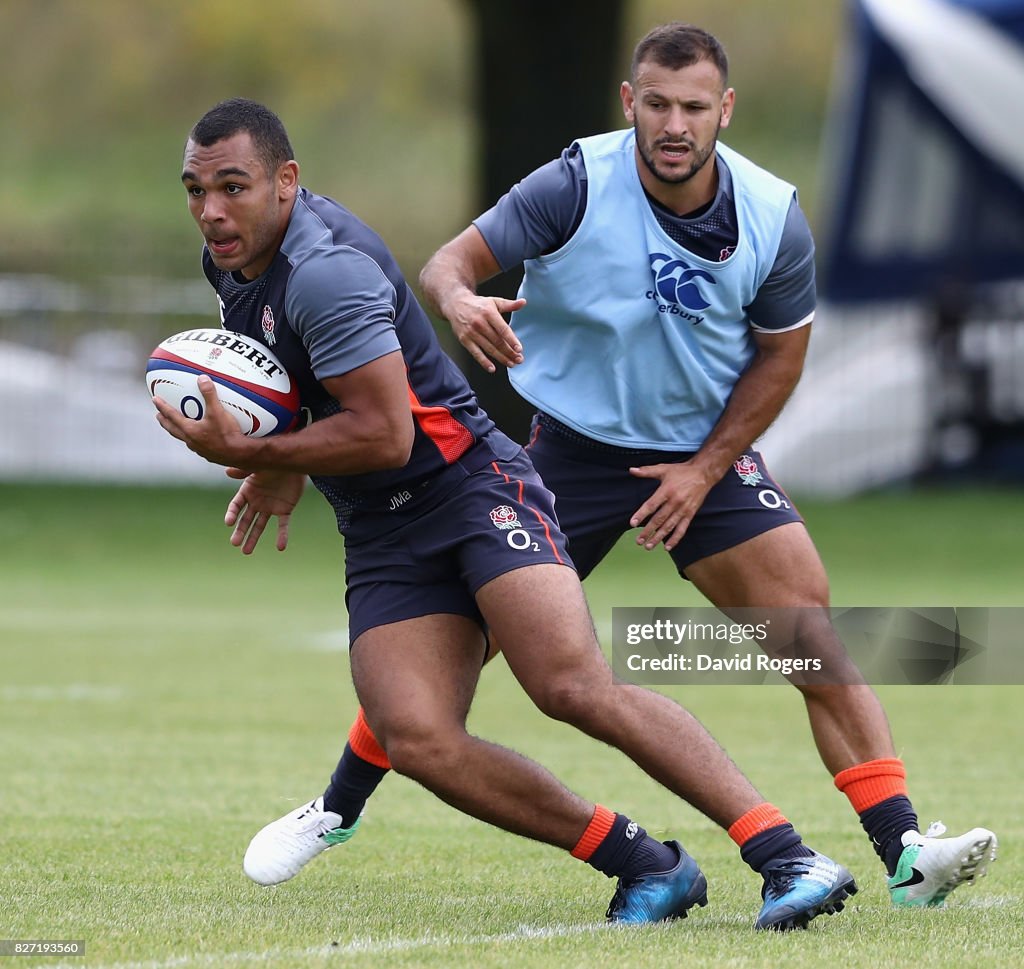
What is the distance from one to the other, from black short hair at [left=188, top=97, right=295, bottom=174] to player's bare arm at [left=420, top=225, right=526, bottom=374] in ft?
1.90

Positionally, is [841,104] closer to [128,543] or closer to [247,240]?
[128,543]

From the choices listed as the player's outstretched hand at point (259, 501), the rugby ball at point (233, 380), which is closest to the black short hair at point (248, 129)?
the rugby ball at point (233, 380)

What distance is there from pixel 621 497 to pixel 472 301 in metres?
1.11

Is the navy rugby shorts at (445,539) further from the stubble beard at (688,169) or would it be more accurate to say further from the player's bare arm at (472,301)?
the stubble beard at (688,169)

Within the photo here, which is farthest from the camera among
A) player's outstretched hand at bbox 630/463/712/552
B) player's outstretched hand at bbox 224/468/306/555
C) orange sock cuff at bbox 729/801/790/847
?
player's outstretched hand at bbox 630/463/712/552

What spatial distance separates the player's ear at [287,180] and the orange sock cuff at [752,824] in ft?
7.10

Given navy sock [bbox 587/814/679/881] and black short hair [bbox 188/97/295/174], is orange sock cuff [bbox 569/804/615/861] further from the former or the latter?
black short hair [bbox 188/97/295/174]

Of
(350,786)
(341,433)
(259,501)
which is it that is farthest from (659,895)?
(259,501)

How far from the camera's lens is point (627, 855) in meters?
5.51

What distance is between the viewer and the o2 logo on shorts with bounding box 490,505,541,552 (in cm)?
556

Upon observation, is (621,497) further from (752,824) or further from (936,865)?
(936,865)

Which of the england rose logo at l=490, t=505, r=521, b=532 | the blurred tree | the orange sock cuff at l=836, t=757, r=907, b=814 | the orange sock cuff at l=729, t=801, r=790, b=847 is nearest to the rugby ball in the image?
the england rose logo at l=490, t=505, r=521, b=532

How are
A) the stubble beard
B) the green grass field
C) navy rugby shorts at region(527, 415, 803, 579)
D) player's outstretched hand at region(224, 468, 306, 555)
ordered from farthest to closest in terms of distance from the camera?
1. navy rugby shorts at region(527, 415, 803, 579)
2. the stubble beard
3. player's outstretched hand at region(224, 468, 306, 555)
4. the green grass field

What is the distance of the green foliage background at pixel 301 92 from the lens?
4372 centimetres
